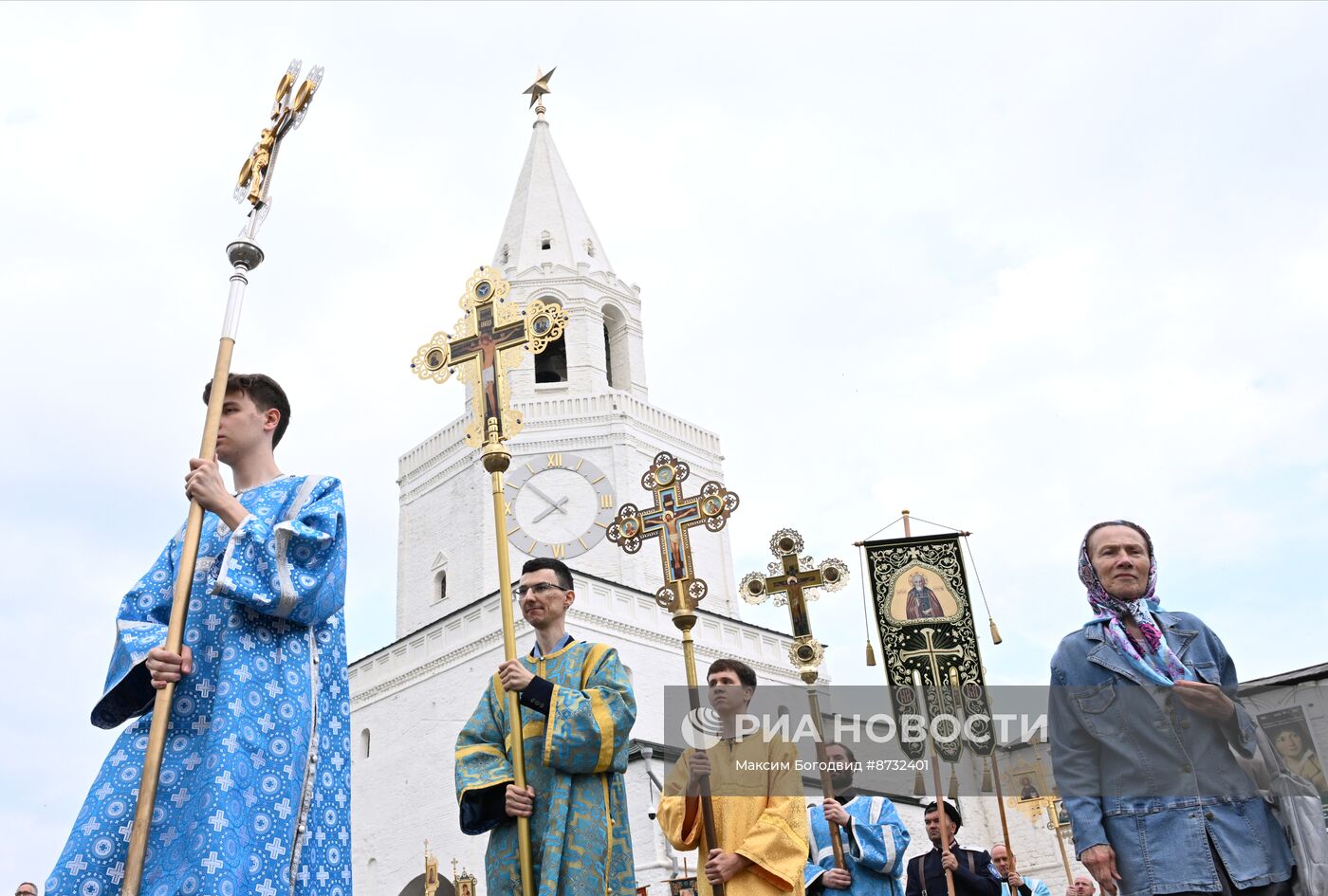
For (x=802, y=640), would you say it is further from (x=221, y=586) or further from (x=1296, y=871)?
(x=221, y=586)

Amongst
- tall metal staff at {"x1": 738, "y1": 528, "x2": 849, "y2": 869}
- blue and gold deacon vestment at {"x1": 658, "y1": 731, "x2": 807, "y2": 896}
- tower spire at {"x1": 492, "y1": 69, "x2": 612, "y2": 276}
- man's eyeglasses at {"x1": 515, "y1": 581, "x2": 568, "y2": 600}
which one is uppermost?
tower spire at {"x1": 492, "y1": 69, "x2": 612, "y2": 276}

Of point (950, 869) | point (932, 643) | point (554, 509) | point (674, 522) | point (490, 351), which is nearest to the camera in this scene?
point (950, 869)

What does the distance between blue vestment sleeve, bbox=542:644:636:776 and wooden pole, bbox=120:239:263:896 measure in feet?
6.17

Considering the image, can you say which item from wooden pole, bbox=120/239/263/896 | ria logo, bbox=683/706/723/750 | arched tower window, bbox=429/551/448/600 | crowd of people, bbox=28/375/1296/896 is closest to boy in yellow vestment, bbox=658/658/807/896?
ria logo, bbox=683/706/723/750

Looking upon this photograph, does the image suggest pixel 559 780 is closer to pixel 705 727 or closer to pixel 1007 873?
pixel 705 727

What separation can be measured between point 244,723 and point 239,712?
4 centimetres

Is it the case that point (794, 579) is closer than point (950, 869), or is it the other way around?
point (950, 869)

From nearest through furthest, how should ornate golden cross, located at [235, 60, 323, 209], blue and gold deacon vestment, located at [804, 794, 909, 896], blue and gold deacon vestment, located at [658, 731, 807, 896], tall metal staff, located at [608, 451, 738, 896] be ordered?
ornate golden cross, located at [235, 60, 323, 209], blue and gold deacon vestment, located at [658, 731, 807, 896], blue and gold deacon vestment, located at [804, 794, 909, 896], tall metal staff, located at [608, 451, 738, 896]

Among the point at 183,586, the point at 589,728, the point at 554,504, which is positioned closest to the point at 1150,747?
the point at 589,728

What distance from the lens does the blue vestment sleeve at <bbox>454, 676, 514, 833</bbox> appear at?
18.3 ft

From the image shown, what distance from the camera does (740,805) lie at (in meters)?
6.36

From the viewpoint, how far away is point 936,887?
7703 mm

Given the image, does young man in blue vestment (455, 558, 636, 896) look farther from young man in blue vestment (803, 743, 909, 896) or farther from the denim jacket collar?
the denim jacket collar

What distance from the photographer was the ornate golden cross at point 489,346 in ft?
24.4
